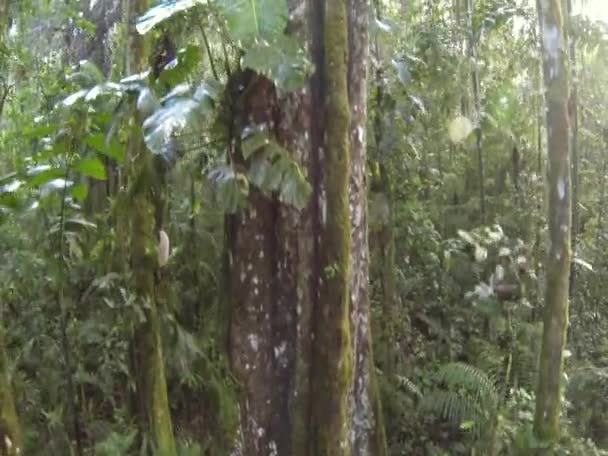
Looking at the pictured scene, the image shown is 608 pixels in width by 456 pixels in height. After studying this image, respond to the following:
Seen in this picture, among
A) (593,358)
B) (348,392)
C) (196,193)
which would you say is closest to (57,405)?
(196,193)

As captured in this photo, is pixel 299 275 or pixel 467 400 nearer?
pixel 299 275

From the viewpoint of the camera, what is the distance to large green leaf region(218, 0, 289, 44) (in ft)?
10.6

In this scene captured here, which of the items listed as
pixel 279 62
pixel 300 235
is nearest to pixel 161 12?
pixel 279 62

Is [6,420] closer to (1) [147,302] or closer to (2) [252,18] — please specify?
(1) [147,302]

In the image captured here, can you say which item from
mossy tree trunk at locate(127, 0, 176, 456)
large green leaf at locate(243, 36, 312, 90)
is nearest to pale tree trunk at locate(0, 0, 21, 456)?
mossy tree trunk at locate(127, 0, 176, 456)

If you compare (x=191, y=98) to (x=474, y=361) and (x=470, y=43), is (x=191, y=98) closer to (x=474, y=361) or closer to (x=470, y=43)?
(x=474, y=361)

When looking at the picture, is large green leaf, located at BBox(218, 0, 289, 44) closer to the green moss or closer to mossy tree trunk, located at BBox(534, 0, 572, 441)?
the green moss

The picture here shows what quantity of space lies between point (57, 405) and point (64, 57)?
5.57m

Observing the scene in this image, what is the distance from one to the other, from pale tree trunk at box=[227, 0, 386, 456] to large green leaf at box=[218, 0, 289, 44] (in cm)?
42

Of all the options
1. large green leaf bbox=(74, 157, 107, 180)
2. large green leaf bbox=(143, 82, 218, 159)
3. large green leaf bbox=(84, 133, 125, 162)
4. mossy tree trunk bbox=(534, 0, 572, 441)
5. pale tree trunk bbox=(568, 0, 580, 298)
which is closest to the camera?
large green leaf bbox=(143, 82, 218, 159)

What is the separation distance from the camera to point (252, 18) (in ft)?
10.6

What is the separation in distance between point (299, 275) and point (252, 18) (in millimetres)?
1323

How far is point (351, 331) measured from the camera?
13.0ft

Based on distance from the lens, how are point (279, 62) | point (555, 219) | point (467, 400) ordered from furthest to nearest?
point (467, 400), point (555, 219), point (279, 62)
